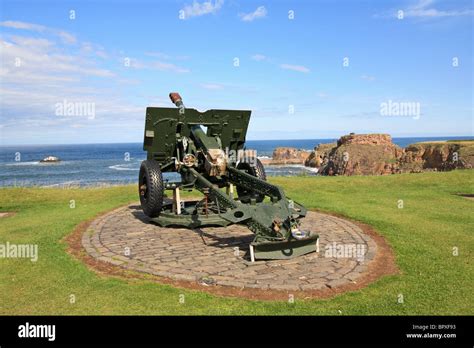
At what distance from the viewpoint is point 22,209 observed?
1149 cm

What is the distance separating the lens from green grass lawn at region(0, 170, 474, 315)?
429 centimetres

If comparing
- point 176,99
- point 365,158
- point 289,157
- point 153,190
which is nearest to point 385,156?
point 365,158

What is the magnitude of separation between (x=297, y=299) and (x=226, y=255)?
1967 millimetres

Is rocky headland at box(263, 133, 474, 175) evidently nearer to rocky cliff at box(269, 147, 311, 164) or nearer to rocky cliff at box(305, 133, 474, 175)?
rocky cliff at box(305, 133, 474, 175)

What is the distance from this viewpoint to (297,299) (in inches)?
179

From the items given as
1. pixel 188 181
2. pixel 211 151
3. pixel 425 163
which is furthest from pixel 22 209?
pixel 425 163

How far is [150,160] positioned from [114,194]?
5.29 m

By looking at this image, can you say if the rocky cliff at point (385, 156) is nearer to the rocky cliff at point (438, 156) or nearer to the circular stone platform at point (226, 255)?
the rocky cliff at point (438, 156)

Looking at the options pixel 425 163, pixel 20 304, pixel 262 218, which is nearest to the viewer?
pixel 20 304

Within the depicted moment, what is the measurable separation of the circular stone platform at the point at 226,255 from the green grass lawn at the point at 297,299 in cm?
45

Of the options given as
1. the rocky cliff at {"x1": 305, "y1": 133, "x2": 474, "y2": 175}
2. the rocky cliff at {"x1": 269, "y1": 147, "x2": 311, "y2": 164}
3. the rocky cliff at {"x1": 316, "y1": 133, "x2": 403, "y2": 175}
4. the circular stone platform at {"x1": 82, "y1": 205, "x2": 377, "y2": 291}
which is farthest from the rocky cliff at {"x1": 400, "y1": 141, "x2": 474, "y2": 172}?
the circular stone platform at {"x1": 82, "y1": 205, "x2": 377, "y2": 291}

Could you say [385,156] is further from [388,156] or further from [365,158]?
[365,158]

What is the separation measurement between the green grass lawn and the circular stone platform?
45 cm
